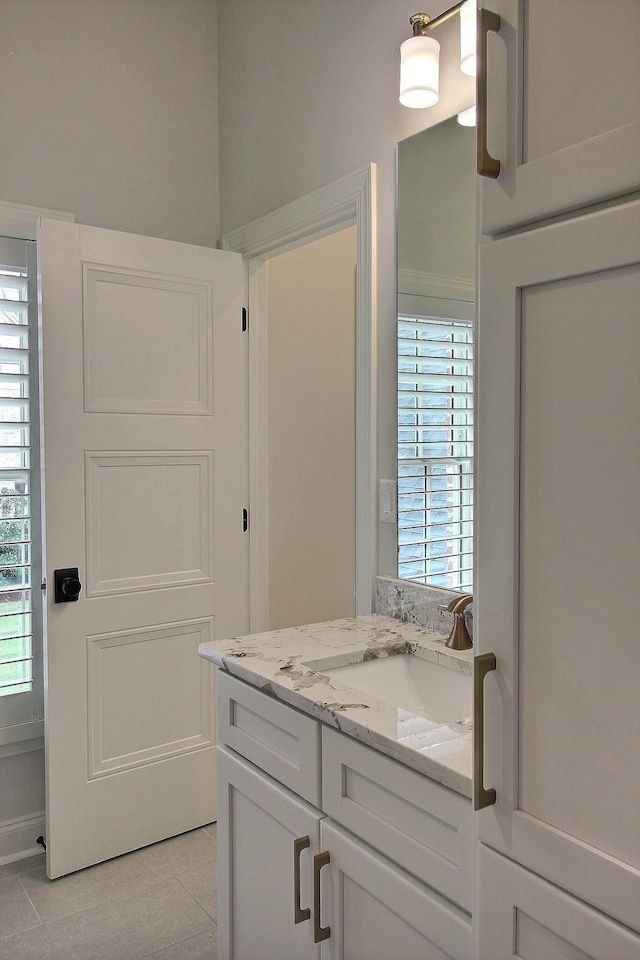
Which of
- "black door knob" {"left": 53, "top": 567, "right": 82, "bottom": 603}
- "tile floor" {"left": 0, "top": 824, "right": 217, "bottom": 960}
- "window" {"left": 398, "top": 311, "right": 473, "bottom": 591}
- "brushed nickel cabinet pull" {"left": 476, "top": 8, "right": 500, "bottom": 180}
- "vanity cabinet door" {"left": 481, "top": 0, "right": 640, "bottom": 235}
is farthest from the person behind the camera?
"black door knob" {"left": 53, "top": 567, "right": 82, "bottom": 603}

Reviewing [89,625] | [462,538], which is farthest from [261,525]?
[462,538]

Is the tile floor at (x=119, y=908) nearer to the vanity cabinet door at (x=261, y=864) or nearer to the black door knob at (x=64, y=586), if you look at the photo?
the vanity cabinet door at (x=261, y=864)

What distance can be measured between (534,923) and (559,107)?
1.03m

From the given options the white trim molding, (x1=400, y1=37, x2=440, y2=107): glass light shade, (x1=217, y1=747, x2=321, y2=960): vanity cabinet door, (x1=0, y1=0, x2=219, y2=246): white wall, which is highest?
(x1=0, y1=0, x2=219, y2=246): white wall

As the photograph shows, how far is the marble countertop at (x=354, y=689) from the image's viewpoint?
1.13 metres

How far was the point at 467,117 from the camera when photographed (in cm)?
176

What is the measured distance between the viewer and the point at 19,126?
7.85ft

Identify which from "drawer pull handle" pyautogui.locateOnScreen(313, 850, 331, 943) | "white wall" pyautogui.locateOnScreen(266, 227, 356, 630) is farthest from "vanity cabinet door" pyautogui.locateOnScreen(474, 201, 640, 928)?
"white wall" pyautogui.locateOnScreen(266, 227, 356, 630)

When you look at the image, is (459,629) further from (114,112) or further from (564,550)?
(114,112)

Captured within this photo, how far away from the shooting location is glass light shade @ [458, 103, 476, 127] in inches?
68.5

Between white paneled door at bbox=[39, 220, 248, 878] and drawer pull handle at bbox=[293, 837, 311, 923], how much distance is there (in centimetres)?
120

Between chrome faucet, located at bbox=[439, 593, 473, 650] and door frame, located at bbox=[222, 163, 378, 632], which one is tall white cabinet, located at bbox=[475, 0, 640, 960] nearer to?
chrome faucet, located at bbox=[439, 593, 473, 650]

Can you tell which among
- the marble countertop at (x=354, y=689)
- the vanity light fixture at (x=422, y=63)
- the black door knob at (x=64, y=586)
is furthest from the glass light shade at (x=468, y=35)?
the black door knob at (x=64, y=586)

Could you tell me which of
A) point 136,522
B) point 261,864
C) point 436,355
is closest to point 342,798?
point 261,864
